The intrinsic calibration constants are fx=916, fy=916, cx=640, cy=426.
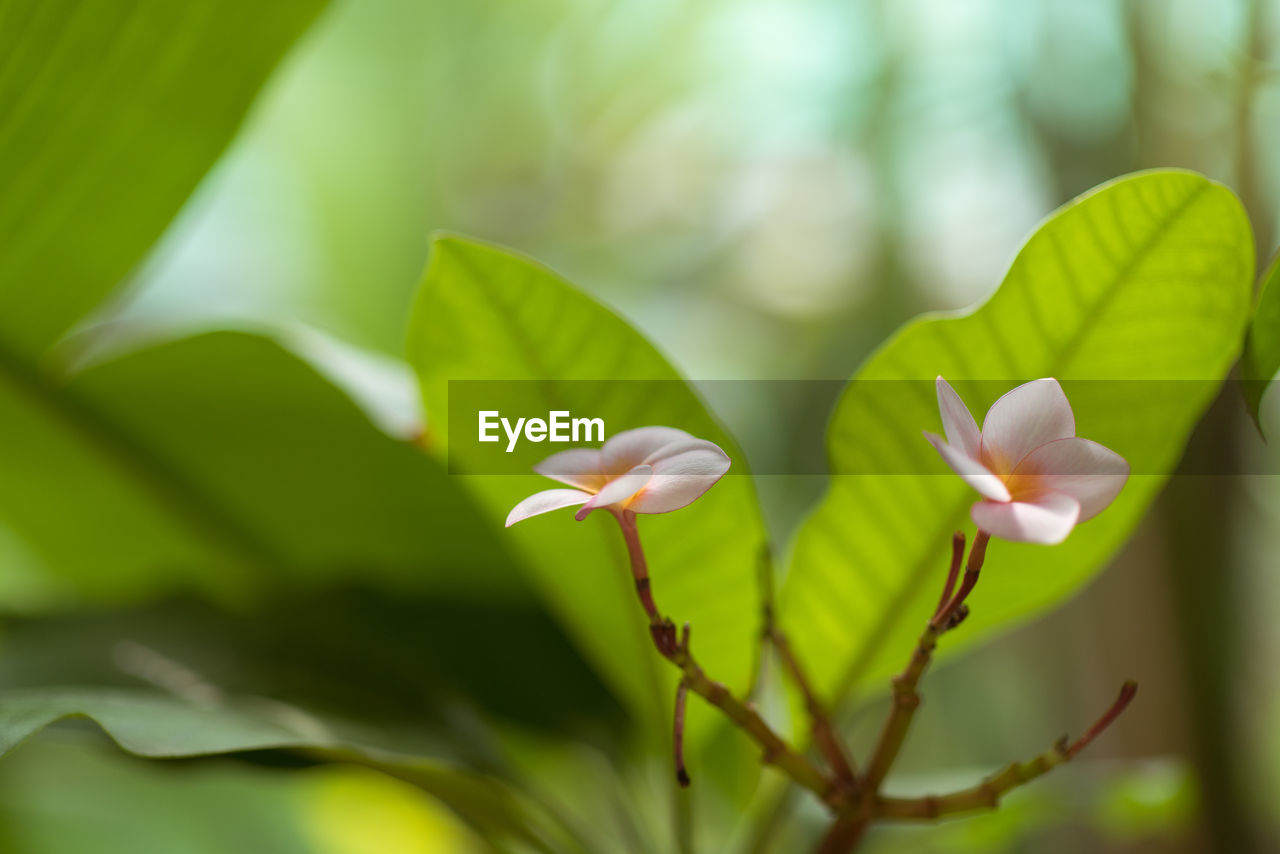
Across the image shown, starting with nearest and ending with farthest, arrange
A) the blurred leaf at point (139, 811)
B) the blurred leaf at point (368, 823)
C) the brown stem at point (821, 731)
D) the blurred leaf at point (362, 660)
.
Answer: the brown stem at point (821, 731) < the blurred leaf at point (362, 660) < the blurred leaf at point (139, 811) < the blurred leaf at point (368, 823)

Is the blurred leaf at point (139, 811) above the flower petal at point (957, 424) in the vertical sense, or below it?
below

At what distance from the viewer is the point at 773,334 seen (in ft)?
4.07

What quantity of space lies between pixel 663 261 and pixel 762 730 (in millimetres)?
1161

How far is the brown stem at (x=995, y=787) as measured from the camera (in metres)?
0.23

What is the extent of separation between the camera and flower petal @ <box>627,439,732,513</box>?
0.61ft

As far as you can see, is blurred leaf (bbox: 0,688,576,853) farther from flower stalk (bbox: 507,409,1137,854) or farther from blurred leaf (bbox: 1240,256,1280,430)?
blurred leaf (bbox: 1240,256,1280,430)

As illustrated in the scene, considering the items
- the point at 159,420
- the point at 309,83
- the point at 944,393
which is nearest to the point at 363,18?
the point at 309,83

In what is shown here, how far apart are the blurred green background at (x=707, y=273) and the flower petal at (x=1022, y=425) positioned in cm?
24

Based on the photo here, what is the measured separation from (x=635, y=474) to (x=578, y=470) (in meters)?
0.02

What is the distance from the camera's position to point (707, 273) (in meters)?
1.34

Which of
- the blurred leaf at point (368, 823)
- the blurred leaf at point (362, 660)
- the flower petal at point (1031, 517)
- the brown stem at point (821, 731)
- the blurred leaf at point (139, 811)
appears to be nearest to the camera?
the flower petal at point (1031, 517)

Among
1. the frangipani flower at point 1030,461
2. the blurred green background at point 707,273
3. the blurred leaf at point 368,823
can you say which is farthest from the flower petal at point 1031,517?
the blurred leaf at point 368,823

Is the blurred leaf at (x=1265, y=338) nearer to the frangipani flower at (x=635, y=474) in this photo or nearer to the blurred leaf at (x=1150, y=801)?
the frangipani flower at (x=635, y=474)

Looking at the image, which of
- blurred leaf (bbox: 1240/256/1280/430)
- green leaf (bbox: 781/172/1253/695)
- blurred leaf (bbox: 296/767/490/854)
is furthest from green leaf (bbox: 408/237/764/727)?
blurred leaf (bbox: 296/767/490/854)
